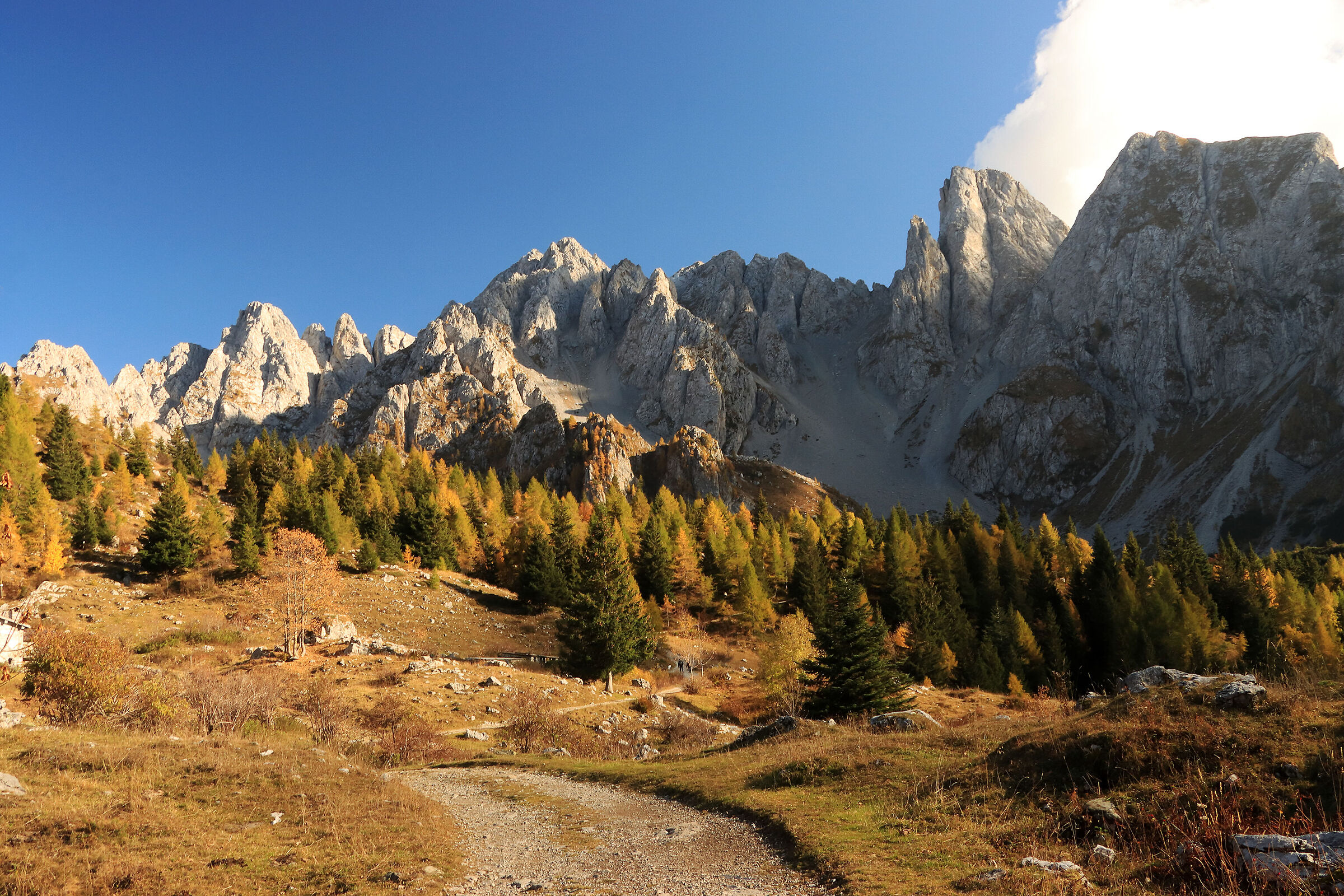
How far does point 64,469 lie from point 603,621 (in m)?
69.2

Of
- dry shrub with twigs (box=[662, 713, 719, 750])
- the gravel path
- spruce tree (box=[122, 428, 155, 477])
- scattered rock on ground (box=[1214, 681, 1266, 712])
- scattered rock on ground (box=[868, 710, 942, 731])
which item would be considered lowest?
dry shrub with twigs (box=[662, 713, 719, 750])

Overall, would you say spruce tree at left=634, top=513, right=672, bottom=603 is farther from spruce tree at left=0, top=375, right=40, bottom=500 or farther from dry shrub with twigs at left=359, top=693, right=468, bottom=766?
spruce tree at left=0, top=375, right=40, bottom=500

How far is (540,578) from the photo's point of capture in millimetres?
68875

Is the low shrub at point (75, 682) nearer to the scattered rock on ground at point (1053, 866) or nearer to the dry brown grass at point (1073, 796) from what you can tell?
the dry brown grass at point (1073, 796)

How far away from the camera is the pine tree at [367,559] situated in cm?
6788

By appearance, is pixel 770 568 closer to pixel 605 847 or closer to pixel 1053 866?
pixel 605 847

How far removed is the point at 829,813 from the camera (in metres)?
14.8

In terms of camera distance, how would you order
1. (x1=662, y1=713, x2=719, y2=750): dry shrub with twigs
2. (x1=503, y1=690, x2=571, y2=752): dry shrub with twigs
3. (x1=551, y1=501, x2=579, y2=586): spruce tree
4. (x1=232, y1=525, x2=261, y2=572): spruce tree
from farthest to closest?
(x1=551, y1=501, x2=579, y2=586): spruce tree → (x1=232, y1=525, x2=261, y2=572): spruce tree → (x1=662, y1=713, x2=719, y2=750): dry shrub with twigs → (x1=503, y1=690, x2=571, y2=752): dry shrub with twigs

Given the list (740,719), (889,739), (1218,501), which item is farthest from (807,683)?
(1218,501)

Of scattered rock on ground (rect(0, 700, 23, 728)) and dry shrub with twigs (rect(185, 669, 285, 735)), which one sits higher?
scattered rock on ground (rect(0, 700, 23, 728))

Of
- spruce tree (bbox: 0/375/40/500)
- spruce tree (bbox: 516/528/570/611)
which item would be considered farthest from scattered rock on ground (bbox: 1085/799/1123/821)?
spruce tree (bbox: 0/375/40/500)

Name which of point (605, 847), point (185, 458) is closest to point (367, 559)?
point (605, 847)

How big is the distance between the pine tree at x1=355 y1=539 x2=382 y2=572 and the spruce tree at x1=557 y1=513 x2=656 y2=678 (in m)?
28.1

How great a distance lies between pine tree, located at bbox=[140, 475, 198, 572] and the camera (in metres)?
58.1
